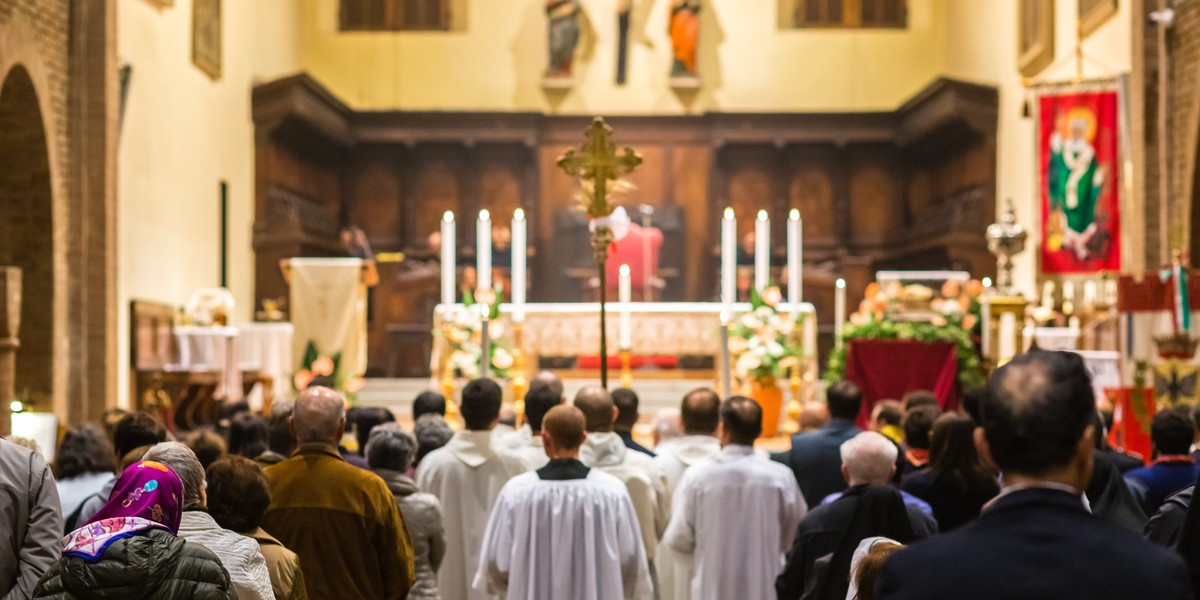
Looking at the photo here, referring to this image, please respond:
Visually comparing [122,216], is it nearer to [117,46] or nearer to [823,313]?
[117,46]

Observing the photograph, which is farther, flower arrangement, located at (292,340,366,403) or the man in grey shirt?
flower arrangement, located at (292,340,366,403)

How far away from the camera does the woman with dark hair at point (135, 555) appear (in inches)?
114

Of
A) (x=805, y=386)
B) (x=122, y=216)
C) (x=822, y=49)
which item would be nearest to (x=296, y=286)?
(x=122, y=216)

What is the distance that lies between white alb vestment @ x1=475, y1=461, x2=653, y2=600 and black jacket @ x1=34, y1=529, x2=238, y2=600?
177 centimetres

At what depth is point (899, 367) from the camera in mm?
10430

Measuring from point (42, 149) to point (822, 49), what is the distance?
11.8 m

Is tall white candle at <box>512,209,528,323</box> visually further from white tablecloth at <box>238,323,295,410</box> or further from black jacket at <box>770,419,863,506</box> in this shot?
white tablecloth at <box>238,323,295,410</box>

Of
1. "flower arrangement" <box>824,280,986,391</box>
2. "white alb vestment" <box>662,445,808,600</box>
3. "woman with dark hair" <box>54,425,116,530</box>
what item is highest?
"flower arrangement" <box>824,280,986,391</box>

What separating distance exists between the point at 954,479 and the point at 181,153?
37.5ft

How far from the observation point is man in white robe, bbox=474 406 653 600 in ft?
15.3

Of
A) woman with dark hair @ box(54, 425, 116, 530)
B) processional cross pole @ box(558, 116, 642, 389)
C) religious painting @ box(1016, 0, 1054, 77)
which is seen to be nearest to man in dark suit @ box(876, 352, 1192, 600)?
woman with dark hair @ box(54, 425, 116, 530)

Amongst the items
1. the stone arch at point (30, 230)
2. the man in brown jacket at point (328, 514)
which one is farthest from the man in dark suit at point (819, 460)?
the stone arch at point (30, 230)

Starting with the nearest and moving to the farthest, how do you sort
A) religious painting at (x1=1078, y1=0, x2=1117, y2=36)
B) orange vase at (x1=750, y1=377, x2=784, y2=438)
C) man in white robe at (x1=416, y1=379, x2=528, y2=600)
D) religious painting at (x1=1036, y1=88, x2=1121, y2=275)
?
man in white robe at (x1=416, y1=379, x2=528, y2=600) → orange vase at (x1=750, y1=377, x2=784, y2=438) → religious painting at (x1=1036, y1=88, x2=1121, y2=275) → religious painting at (x1=1078, y1=0, x2=1117, y2=36)

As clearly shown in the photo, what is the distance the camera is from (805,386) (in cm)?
1187
